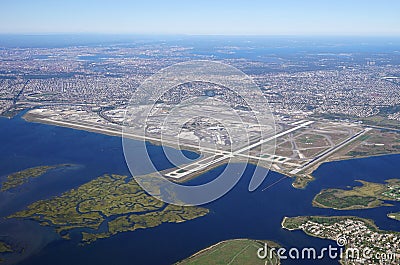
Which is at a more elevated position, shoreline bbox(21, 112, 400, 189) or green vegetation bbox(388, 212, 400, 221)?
shoreline bbox(21, 112, 400, 189)

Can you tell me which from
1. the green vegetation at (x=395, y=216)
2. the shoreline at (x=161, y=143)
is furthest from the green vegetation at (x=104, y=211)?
the green vegetation at (x=395, y=216)

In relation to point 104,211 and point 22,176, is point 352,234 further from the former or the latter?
point 22,176

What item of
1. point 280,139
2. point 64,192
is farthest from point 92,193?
point 280,139

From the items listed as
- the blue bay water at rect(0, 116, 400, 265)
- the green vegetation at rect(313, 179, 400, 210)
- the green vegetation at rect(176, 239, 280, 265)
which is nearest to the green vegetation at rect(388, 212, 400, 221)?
the blue bay water at rect(0, 116, 400, 265)

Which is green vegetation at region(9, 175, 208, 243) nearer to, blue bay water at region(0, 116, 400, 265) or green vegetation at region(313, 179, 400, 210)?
blue bay water at region(0, 116, 400, 265)

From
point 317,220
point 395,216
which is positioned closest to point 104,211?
point 317,220

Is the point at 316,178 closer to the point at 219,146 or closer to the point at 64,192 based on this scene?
the point at 219,146
